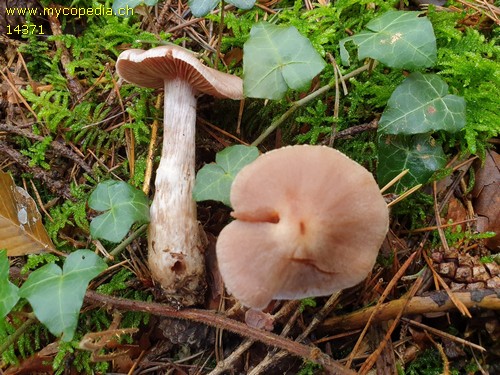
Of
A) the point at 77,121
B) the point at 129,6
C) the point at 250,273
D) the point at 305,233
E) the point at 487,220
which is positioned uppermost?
the point at 129,6

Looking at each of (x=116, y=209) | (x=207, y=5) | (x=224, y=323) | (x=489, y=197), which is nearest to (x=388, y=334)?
(x=224, y=323)

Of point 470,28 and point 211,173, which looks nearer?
point 211,173

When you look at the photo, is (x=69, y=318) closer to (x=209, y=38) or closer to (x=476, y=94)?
(x=209, y=38)

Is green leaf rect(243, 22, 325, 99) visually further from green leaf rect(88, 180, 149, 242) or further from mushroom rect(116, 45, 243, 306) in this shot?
green leaf rect(88, 180, 149, 242)

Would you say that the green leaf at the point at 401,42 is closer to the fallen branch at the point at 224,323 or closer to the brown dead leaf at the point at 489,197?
the brown dead leaf at the point at 489,197

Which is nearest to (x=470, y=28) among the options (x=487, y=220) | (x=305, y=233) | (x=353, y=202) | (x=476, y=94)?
(x=476, y=94)

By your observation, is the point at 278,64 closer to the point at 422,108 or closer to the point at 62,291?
the point at 422,108
